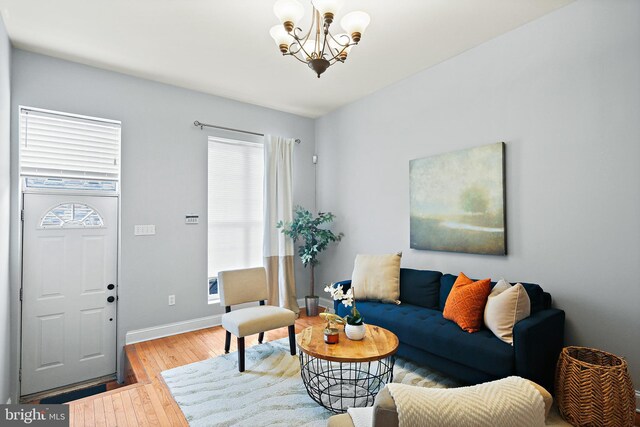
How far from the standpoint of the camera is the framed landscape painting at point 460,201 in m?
3.09

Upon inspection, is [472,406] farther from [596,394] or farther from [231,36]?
[231,36]

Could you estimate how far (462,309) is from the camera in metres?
2.68

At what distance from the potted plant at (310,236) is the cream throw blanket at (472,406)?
3649 millimetres

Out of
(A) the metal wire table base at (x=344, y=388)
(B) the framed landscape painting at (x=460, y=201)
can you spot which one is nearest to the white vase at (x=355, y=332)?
(A) the metal wire table base at (x=344, y=388)

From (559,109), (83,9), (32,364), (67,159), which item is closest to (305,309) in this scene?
(32,364)

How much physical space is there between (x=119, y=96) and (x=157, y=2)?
5.06 ft

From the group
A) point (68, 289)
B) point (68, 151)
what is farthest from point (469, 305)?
Answer: point (68, 151)

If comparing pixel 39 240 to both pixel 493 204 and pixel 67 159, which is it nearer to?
pixel 67 159

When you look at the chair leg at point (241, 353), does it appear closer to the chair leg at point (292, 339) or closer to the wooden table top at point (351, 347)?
the chair leg at point (292, 339)

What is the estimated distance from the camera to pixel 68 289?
339 centimetres

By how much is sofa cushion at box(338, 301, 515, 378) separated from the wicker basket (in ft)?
1.21

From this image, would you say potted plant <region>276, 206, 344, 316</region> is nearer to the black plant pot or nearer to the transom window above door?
the black plant pot

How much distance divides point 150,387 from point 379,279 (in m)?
2.29

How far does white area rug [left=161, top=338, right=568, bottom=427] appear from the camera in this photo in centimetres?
229
